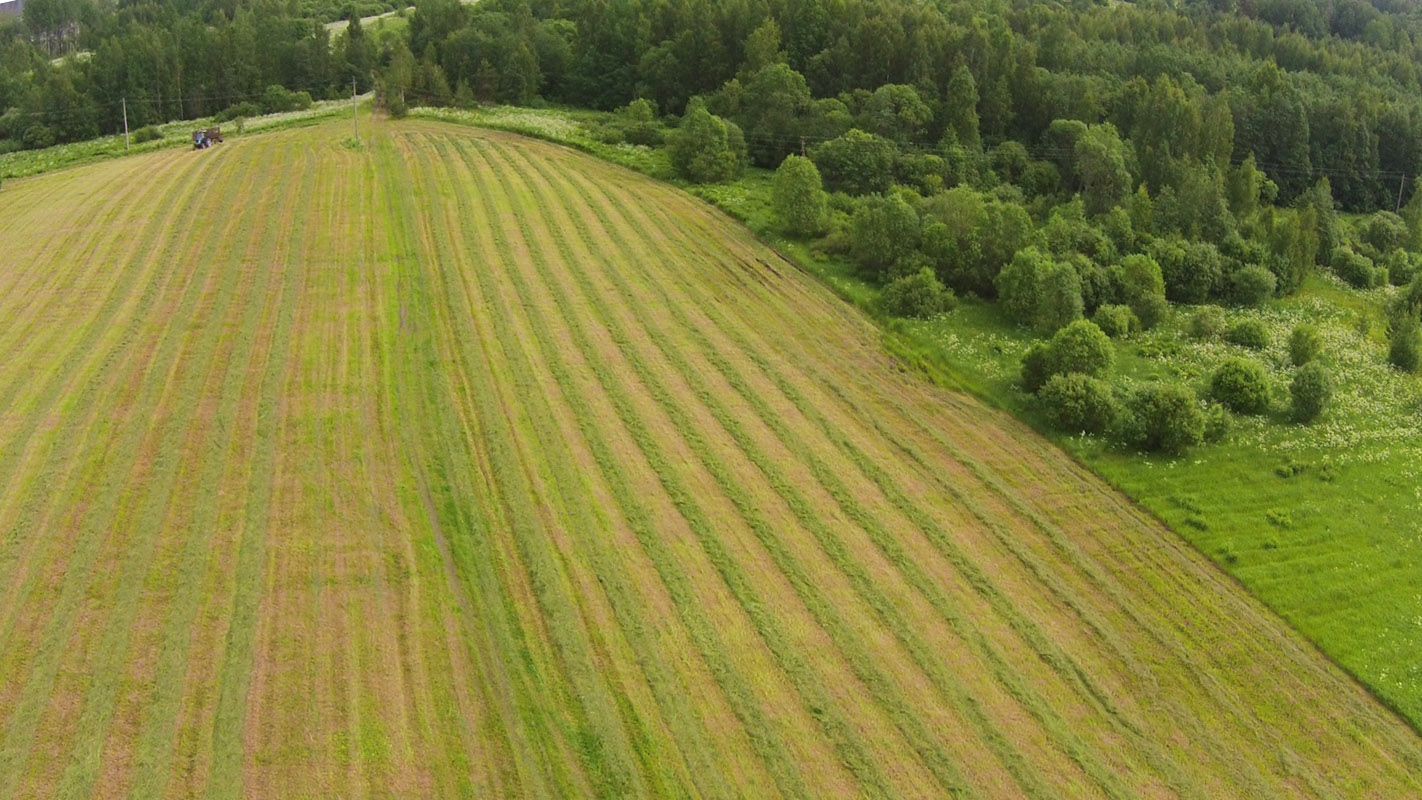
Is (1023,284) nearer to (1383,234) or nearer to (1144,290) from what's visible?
(1144,290)

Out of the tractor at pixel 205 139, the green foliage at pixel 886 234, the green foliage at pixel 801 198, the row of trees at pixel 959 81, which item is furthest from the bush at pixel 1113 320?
the tractor at pixel 205 139

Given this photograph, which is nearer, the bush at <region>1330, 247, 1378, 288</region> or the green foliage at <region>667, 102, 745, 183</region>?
the bush at <region>1330, 247, 1378, 288</region>

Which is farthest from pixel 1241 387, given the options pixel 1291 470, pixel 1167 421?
pixel 1167 421

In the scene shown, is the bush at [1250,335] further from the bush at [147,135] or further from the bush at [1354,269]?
the bush at [147,135]

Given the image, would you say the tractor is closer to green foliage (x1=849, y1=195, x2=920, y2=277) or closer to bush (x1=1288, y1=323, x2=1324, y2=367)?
green foliage (x1=849, y1=195, x2=920, y2=277)

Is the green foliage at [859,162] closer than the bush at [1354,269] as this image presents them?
No

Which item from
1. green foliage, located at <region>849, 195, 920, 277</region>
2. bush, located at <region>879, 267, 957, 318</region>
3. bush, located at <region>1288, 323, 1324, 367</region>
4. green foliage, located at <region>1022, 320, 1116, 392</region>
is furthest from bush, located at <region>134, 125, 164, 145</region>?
bush, located at <region>1288, 323, 1324, 367</region>

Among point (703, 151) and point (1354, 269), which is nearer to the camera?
point (1354, 269)
